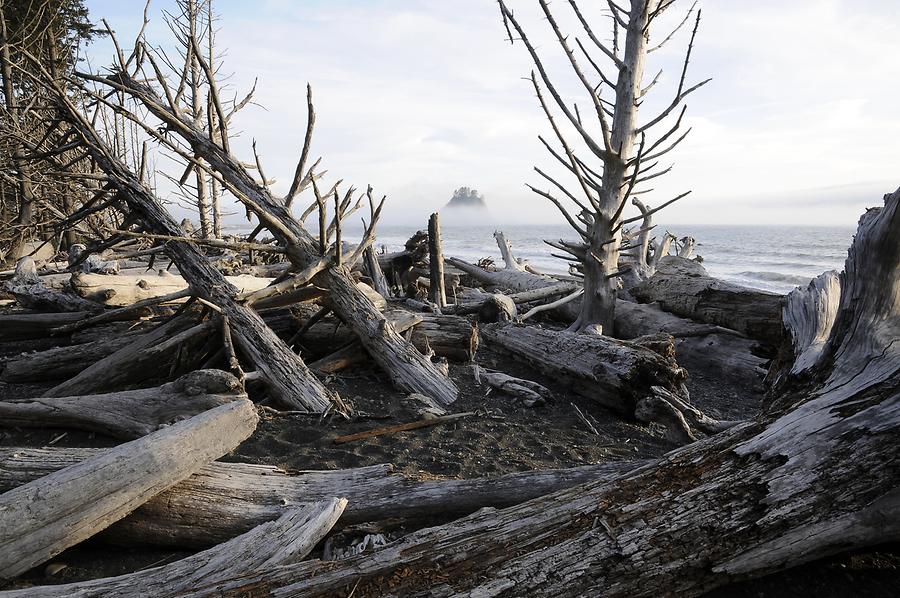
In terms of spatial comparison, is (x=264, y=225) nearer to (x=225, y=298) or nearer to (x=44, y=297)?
(x=225, y=298)

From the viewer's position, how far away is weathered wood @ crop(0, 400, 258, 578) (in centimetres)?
222

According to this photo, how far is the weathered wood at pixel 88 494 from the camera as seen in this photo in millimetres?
2223

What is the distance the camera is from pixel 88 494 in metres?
2.39

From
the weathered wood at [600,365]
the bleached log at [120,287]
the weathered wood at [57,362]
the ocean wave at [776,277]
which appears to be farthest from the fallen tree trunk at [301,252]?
the ocean wave at [776,277]

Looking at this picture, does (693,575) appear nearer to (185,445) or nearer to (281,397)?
(185,445)

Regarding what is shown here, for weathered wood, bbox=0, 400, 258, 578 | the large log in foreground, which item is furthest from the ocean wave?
weathered wood, bbox=0, 400, 258, 578

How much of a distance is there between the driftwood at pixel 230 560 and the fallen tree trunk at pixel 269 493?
20 cm

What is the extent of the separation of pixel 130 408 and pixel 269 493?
161 cm

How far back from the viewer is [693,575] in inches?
77.8

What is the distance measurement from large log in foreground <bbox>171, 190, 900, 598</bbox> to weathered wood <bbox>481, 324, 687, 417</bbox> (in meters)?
2.11

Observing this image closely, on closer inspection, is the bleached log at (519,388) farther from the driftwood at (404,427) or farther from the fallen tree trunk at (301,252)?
the driftwood at (404,427)

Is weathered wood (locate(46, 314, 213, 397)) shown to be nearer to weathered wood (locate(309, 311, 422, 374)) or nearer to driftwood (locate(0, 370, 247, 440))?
Result: driftwood (locate(0, 370, 247, 440))

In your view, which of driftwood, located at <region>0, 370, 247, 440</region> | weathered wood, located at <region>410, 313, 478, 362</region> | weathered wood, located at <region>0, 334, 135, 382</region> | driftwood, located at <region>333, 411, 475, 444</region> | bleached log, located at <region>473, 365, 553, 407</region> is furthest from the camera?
weathered wood, located at <region>410, 313, 478, 362</region>

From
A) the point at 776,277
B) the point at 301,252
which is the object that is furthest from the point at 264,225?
the point at 776,277
